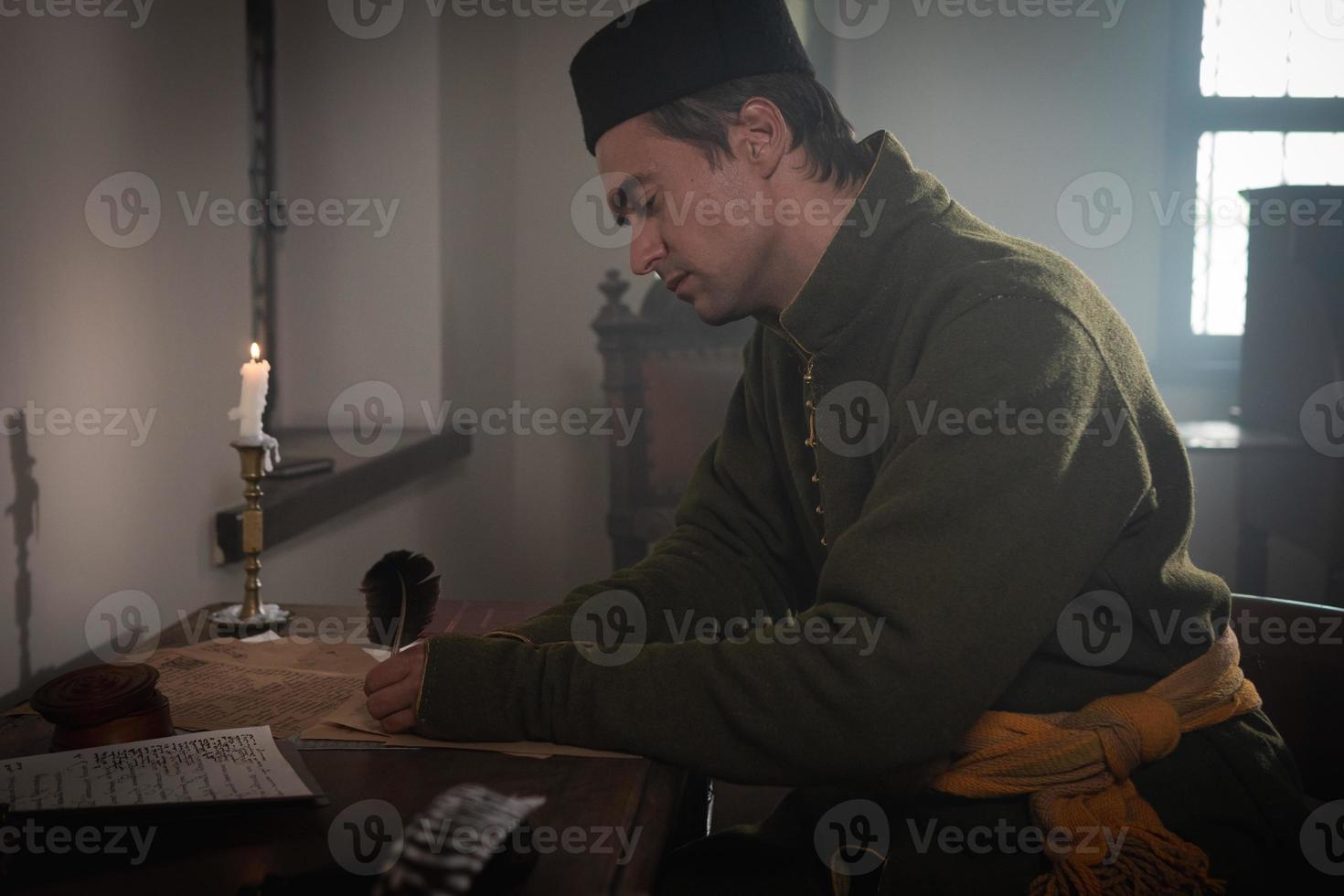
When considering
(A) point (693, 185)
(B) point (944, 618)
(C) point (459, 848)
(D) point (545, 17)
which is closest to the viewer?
(C) point (459, 848)

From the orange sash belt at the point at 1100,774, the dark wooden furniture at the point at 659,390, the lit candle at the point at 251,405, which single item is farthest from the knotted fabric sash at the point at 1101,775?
the dark wooden furniture at the point at 659,390

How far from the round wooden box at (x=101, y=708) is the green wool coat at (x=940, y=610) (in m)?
0.25

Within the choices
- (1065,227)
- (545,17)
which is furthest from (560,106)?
(1065,227)

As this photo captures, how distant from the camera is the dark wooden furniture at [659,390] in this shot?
339 centimetres

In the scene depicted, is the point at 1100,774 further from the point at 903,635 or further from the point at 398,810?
the point at 398,810

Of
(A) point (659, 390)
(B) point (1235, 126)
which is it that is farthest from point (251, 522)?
(B) point (1235, 126)

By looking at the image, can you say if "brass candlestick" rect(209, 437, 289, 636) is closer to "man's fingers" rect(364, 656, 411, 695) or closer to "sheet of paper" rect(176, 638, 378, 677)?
"sheet of paper" rect(176, 638, 378, 677)

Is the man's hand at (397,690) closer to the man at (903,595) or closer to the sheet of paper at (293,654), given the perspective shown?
the man at (903,595)

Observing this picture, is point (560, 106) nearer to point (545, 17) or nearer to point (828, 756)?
point (545, 17)

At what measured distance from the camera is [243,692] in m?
1.24

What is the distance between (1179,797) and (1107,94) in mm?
3507

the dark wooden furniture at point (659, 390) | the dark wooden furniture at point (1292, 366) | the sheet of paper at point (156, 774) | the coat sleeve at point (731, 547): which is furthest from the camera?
the dark wooden furniture at point (659, 390)

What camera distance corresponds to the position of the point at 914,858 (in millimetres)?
1100

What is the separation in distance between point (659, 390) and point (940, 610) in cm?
245
